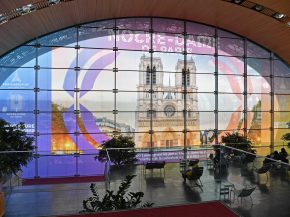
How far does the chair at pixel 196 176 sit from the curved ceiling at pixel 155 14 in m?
5.69

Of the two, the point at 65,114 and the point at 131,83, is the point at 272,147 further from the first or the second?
the point at 65,114

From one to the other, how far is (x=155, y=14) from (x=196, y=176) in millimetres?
7657

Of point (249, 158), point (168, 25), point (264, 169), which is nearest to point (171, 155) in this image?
point (249, 158)

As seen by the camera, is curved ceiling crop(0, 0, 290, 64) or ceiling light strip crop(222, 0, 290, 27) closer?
curved ceiling crop(0, 0, 290, 64)

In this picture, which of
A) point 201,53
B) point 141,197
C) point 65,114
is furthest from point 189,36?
point 141,197

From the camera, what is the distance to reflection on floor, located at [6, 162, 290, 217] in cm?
627

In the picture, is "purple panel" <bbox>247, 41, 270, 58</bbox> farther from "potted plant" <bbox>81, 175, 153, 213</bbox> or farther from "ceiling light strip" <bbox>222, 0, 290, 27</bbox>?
"potted plant" <bbox>81, 175, 153, 213</bbox>

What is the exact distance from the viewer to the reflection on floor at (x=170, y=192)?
6.27 m

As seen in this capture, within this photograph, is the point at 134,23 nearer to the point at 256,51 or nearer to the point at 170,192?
the point at 256,51

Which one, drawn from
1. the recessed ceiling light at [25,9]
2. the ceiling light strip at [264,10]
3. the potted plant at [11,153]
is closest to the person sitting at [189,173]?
the potted plant at [11,153]

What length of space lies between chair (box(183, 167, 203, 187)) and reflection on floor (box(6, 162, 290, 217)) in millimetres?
108

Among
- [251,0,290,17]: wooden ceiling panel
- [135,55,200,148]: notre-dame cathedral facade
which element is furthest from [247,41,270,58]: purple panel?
[251,0,290,17]: wooden ceiling panel

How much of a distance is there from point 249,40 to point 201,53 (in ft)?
8.14

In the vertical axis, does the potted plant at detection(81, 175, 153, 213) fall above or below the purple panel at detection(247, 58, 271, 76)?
below
